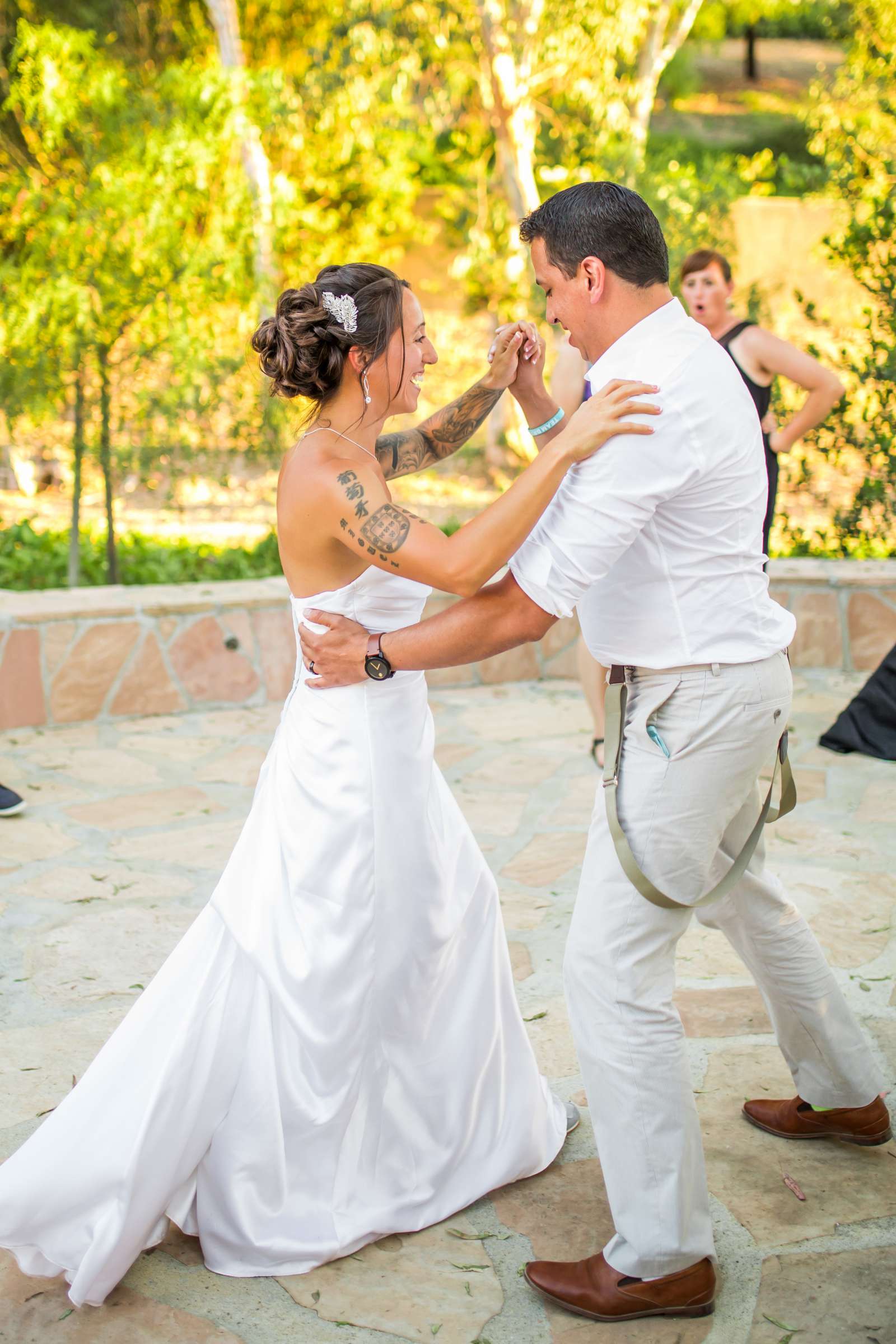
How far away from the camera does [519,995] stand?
12.3 feet

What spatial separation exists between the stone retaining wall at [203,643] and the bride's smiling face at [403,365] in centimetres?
386

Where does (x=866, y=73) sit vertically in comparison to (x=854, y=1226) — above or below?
above

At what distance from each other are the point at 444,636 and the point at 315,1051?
91 cm

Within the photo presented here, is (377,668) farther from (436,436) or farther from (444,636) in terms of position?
(436,436)

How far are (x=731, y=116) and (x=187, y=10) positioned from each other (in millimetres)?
14708

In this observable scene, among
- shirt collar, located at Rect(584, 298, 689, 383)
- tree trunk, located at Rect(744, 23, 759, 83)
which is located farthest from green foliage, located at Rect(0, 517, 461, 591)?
tree trunk, located at Rect(744, 23, 759, 83)

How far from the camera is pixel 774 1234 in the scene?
267 centimetres

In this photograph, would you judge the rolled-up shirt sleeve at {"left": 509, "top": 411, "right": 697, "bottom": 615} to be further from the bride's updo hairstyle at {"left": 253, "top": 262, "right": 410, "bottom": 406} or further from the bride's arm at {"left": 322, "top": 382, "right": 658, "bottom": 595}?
the bride's updo hairstyle at {"left": 253, "top": 262, "right": 410, "bottom": 406}

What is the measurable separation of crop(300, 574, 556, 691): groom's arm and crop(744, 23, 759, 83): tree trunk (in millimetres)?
34238

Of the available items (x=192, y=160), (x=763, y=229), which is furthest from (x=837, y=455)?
(x=763, y=229)

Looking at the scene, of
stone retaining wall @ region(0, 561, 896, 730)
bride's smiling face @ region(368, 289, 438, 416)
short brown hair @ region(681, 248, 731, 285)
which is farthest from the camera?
stone retaining wall @ region(0, 561, 896, 730)

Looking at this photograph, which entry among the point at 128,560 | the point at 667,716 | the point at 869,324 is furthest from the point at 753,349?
the point at 128,560

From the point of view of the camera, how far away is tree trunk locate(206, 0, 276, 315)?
29.7ft

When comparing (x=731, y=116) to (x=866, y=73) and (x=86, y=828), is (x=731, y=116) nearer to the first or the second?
(x=866, y=73)
